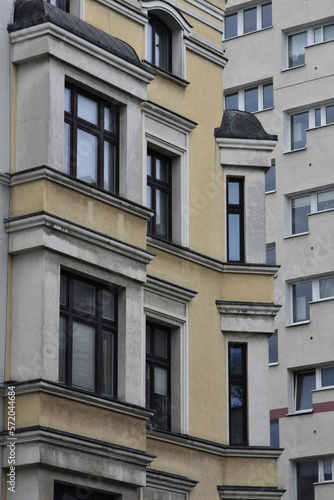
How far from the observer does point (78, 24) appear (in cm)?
2558

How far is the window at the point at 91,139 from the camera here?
24.9 metres

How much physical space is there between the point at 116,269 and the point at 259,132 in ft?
23.7

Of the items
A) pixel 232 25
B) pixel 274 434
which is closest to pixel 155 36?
pixel 274 434

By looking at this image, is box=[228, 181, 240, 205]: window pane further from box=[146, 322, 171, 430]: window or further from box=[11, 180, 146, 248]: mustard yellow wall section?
box=[11, 180, 146, 248]: mustard yellow wall section

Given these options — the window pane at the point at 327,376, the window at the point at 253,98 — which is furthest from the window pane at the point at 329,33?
the window pane at the point at 327,376

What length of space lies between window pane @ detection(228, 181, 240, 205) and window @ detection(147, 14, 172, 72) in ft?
9.48

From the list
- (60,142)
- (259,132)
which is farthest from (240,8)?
(60,142)

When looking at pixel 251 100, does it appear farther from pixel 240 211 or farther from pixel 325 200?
pixel 240 211

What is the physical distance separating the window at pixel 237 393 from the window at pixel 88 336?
485 cm

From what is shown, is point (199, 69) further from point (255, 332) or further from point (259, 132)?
point (255, 332)

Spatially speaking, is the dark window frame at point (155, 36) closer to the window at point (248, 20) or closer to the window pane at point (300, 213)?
the window pane at point (300, 213)

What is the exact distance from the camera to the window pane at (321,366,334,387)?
44375mm

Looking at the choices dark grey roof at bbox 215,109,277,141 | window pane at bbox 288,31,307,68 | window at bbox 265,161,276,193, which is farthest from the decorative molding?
window pane at bbox 288,31,307,68

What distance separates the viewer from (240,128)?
3091 cm
